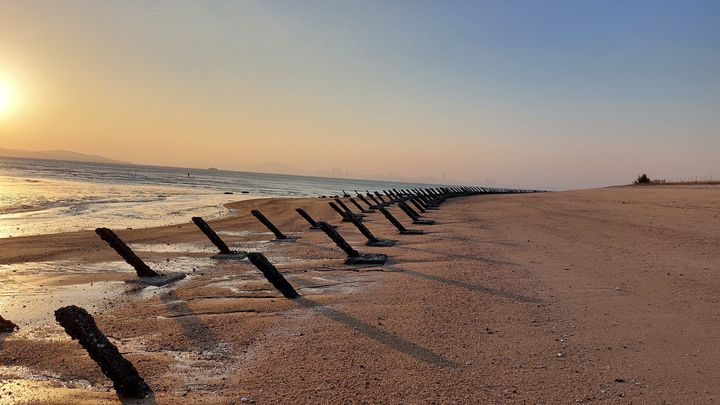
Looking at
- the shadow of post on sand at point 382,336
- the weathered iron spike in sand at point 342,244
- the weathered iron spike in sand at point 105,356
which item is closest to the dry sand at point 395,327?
the shadow of post on sand at point 382,336

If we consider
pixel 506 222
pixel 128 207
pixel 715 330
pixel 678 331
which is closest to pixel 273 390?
pixel 678 331

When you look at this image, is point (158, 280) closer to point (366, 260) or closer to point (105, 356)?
point (366, 260)

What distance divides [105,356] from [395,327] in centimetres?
307

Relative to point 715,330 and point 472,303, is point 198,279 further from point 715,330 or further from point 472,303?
point 715,330

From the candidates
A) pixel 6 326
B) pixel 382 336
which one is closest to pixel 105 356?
pixel 382 336

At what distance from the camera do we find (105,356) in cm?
426

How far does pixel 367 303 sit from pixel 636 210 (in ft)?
59.3

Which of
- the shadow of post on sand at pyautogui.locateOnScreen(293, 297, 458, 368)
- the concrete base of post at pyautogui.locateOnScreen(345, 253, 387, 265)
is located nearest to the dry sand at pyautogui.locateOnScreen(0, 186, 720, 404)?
the shadow of post on sand at pyautogui.locateOnScreen(293, 297, 458, 368)

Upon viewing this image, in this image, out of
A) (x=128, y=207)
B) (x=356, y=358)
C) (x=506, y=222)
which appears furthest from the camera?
(x=128, y=207)

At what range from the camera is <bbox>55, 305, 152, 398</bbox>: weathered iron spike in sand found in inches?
166

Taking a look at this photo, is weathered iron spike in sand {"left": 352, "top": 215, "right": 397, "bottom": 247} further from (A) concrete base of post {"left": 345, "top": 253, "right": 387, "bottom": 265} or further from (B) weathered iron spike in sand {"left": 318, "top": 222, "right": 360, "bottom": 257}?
(A) concrete base of post {"left": 345, "top": 253, "right": 387, "bottom": 265}

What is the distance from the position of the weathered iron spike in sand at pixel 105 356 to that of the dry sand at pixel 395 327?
163mm

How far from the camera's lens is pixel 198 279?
9.52 m

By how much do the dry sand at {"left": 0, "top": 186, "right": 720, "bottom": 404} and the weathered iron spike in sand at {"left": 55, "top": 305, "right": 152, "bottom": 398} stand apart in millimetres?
163
